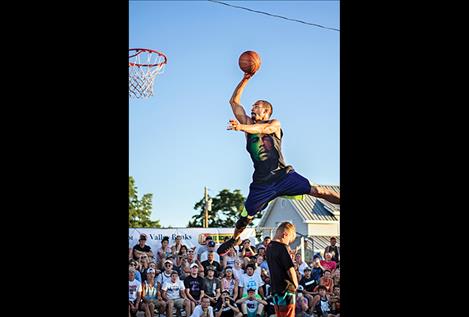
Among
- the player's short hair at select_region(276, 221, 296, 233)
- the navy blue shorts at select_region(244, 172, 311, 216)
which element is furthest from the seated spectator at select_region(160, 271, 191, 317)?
the player's short hair at select_region(276, 221, 296, 233)

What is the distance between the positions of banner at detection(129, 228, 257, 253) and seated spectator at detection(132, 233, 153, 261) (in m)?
0.03

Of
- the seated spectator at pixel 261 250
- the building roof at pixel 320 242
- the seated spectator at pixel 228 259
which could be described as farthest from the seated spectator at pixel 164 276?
the building roof at pixel 320 242

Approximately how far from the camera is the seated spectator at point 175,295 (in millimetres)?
5410

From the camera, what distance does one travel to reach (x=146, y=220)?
49.7ft

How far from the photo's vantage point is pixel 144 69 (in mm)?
6664

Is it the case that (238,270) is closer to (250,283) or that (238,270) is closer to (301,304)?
(250,283)

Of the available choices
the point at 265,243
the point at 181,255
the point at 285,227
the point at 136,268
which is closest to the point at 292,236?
the point at 285,227

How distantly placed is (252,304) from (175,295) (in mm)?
654

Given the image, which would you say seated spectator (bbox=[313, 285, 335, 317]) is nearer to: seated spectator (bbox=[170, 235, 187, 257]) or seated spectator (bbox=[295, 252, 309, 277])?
seated spectator (bbox=[295, 252, 309, 277])

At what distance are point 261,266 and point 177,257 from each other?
72 centimetres

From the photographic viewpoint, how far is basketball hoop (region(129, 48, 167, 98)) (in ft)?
Result: 21.4

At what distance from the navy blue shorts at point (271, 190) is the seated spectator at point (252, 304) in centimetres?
69
